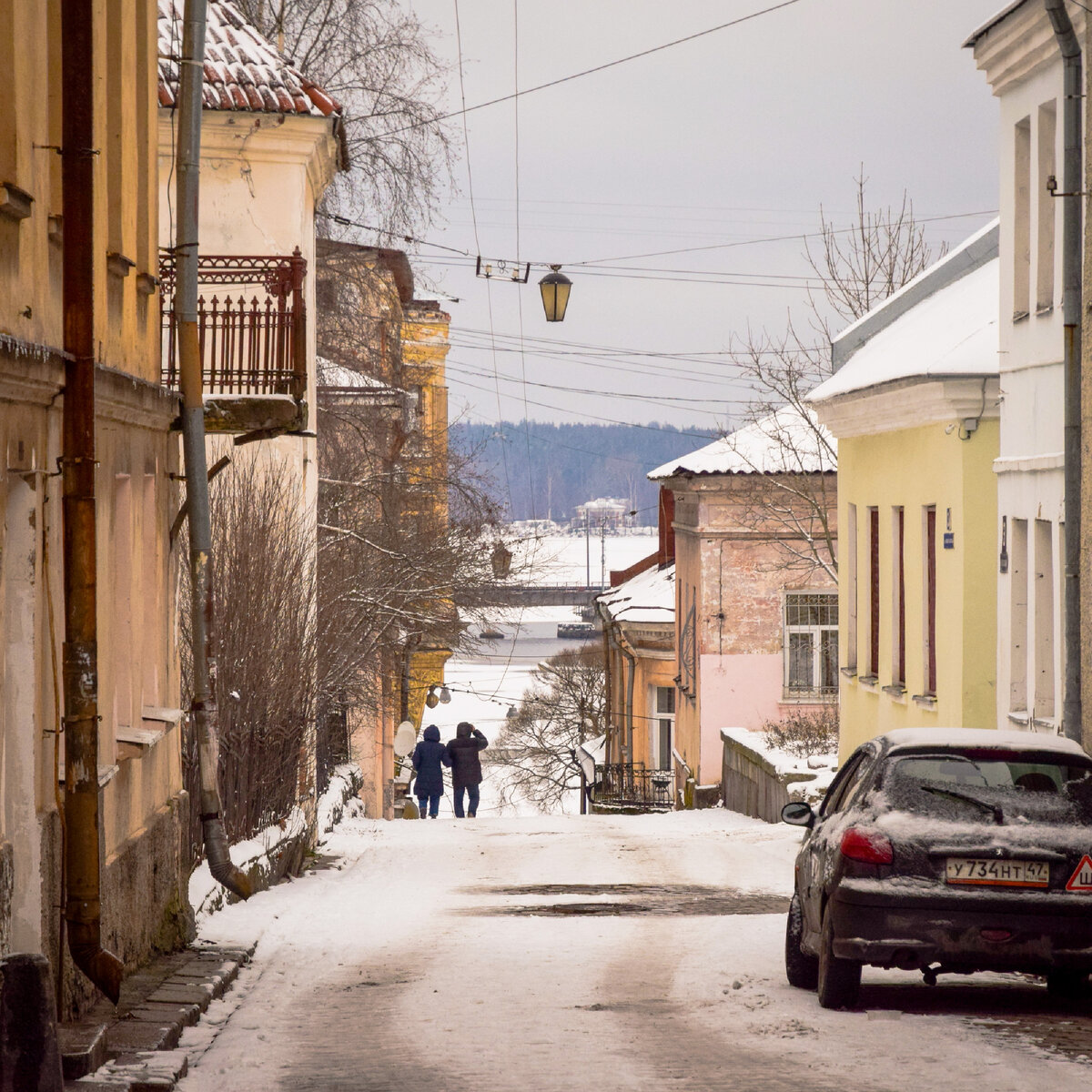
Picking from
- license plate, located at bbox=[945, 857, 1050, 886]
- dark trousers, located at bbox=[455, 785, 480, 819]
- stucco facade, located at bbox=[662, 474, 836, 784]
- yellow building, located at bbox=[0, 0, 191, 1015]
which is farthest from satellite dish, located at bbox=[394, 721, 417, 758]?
license plate, located at bbox=[945, 857, 1050, 886]

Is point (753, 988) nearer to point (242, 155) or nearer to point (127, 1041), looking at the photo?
point (127, 1041)

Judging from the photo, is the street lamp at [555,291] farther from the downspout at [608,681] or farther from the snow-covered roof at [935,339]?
the downspout at [608,681]

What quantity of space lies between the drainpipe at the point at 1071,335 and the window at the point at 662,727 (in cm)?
2748

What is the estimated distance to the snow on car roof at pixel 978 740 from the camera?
853cm

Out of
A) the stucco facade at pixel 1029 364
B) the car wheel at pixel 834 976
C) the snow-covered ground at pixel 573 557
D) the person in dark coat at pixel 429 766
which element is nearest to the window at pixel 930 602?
the stucco facade at pixel 1029 364

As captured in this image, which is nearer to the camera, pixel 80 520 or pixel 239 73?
pixel 80 520

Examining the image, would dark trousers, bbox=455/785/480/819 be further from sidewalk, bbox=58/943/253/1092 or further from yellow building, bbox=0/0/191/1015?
yellow building, bbox=0/0/191/1015

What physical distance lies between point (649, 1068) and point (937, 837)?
6.30 feet

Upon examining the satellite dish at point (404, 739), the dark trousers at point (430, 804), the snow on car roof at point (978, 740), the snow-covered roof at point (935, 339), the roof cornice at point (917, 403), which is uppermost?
the snow-covered roof at point (935, 339)

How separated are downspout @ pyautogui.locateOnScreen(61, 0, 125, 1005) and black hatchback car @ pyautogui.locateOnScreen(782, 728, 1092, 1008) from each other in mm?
3407

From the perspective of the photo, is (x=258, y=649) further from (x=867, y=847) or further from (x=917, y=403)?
(x=867, y=847)

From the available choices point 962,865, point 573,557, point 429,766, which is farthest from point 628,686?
point 573,557

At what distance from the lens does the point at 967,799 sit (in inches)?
326

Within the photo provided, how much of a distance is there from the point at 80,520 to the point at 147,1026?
7.64 ft
